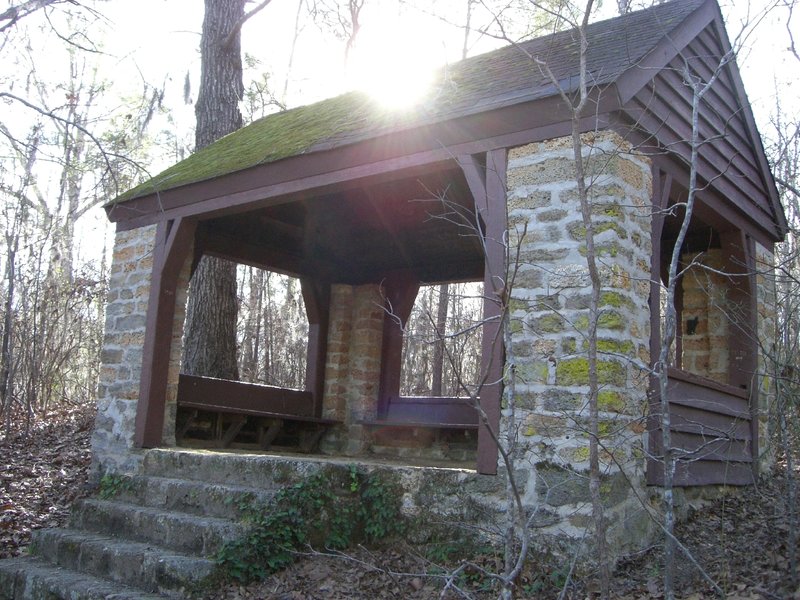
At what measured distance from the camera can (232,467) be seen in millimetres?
5973

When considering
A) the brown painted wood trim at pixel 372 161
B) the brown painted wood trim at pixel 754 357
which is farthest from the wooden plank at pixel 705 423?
the brown painted wood trim at pixel 372 161

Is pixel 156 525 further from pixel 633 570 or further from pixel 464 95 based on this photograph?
pixel 464 95

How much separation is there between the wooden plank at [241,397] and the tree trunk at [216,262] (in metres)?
1.57

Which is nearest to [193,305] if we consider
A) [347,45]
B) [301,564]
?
[301,564]

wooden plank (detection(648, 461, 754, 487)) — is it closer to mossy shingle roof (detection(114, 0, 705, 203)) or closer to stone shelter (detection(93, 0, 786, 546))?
stone shelter (detection(93, 0, 786, 546))

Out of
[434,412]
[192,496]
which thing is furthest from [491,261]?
[434,412]

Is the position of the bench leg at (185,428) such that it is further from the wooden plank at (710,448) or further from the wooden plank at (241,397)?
the wooden plank at (710,448)

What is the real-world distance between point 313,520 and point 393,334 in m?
3.85

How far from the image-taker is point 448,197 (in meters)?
7.48

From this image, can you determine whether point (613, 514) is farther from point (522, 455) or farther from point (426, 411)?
point (426, 411)

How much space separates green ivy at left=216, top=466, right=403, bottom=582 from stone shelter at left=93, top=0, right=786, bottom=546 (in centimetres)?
28

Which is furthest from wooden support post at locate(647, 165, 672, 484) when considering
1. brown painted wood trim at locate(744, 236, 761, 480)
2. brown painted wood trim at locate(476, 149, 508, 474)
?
brown painted wood trim at locate(744, 236, 761, 480)

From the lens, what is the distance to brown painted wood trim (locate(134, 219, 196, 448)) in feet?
23.2

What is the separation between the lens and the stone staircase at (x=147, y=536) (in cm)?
521
